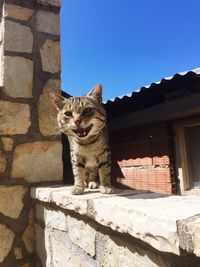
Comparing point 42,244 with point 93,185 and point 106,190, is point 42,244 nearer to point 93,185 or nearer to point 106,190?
point 93,185

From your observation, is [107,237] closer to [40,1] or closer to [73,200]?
[73,200]

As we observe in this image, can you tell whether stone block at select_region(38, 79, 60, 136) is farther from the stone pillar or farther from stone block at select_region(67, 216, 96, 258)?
stone block at select_region(67, 216, 96, 258)

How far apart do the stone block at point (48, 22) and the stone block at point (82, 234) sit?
1.99m

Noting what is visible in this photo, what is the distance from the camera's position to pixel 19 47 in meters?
2.66

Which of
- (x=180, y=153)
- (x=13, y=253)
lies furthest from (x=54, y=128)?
(x=180, y=153)

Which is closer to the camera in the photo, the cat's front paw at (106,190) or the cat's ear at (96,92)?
the cat's front paw at (106,190)

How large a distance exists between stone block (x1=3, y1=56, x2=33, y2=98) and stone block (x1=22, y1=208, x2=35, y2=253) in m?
1.13

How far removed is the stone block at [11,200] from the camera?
2.39 m

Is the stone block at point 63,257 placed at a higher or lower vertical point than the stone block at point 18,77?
lower

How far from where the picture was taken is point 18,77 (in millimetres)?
2621

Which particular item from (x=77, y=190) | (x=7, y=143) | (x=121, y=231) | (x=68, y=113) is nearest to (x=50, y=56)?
(x=7, y=143)

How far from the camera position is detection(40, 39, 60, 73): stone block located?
9.11ft

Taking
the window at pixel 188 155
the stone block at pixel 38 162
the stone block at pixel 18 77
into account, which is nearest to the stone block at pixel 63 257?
the stone block at pixel 38 162

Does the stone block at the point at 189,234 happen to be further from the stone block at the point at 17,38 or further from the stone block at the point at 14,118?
the stone block at the point at 17,38
